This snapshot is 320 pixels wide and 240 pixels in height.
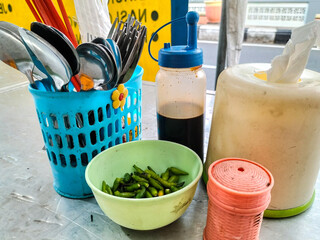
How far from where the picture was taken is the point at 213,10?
5.57 metres

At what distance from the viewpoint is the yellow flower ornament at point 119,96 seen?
1.50ft

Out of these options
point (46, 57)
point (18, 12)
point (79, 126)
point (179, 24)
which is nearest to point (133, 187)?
point (79, 126)

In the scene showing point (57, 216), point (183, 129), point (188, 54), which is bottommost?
point (57, 216)

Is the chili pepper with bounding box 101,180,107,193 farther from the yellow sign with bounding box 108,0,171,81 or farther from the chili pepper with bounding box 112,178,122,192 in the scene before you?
the yellow sign with bounding box 108,0,171,81

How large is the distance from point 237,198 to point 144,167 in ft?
0.72

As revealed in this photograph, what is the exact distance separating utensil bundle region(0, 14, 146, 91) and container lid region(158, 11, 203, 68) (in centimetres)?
6

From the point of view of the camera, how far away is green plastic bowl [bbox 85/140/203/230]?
0.36 meters

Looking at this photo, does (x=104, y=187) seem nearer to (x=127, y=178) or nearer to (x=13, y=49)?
(x=127, y=178)

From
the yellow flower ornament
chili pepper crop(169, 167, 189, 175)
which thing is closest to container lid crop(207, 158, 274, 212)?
chili pepper crop(169, 167, 189, 175)

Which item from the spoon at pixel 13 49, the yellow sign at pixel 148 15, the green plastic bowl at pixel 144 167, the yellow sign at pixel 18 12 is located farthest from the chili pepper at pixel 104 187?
the yellow sign at pixel 18 12

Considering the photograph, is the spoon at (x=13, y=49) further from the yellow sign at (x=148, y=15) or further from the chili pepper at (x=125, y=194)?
the yellow sign at (x=148, y=15)

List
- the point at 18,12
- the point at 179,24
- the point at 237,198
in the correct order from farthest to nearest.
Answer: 1. the point at 18,12
2. the point at 179,24
3. the point at 237,198

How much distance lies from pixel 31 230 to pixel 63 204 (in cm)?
7

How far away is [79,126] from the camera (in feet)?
1.47
